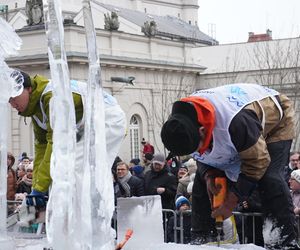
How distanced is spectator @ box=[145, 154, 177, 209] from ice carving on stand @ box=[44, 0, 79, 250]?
537 cm

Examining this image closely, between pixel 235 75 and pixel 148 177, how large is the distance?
77.4 feet

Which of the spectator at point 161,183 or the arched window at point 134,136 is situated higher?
the arched window at point 134,136

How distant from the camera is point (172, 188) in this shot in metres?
9.85

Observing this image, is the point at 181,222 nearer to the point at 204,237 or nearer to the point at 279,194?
the point at 204,237

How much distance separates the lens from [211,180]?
216 inches

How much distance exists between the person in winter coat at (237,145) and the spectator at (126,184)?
155 inches

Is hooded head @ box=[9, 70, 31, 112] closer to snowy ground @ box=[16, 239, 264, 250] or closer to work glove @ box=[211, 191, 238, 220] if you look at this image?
snowy ground @ box=[16, 239, 264, 250]

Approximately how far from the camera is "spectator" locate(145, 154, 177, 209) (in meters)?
9.81

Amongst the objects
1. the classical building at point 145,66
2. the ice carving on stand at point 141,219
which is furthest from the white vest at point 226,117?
the classical building at point 145,66

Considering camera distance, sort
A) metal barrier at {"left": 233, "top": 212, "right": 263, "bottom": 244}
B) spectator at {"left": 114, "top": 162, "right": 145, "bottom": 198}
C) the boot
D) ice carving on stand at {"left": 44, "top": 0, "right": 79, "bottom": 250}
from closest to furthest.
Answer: ice carving on stand at {"left": 44, "top": 0, "right": 79, "bottom": 250} < the boot < metal barrier at {"left": 233, "top": 212, "right": 263, "bottom": 244} < spectator at {"left": 114, "top": 162, "right": 145, "bottom": 198}

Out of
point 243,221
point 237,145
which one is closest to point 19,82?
point 237,145

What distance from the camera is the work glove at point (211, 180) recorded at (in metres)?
5.42

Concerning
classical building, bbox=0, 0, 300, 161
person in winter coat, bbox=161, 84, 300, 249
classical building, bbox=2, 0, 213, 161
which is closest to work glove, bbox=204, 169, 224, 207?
person in winter coat, bbox=161, 84, 300, 249

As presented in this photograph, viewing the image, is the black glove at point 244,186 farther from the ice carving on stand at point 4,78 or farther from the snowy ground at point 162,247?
the ice carving on stand at point 4,78
